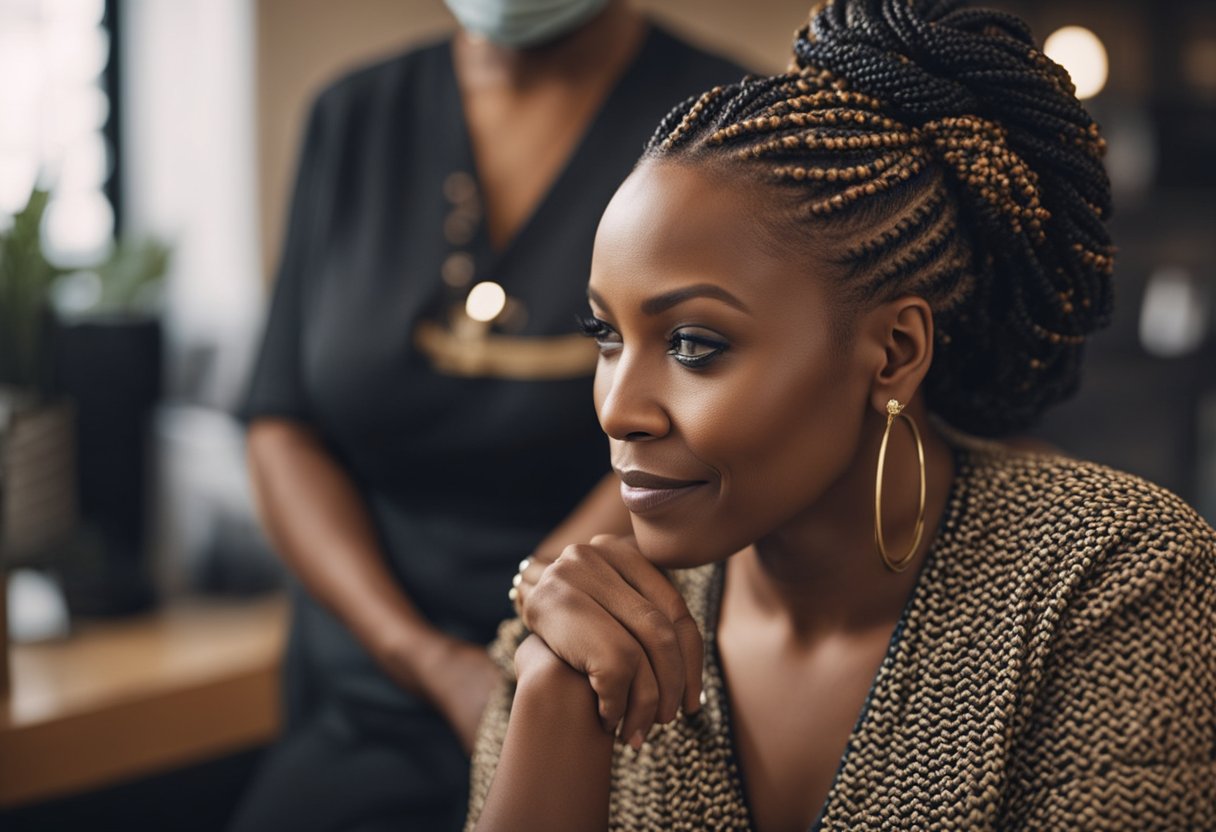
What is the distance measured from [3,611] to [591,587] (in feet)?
3.54

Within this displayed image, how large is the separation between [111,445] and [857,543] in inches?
58.8

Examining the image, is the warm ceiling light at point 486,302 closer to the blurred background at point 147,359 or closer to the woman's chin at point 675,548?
the woman's chin at point 675,548

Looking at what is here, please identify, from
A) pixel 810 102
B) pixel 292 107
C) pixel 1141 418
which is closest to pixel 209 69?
pixel 292 107

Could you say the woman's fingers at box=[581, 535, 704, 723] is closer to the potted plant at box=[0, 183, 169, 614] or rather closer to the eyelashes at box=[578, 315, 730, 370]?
the eyelashes at box=[578, 315, 730, 370]

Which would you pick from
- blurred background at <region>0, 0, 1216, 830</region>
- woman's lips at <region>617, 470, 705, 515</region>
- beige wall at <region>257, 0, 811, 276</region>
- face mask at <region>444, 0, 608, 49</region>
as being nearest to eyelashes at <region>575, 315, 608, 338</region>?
woman's lips at <region>617, 470, 705, 515</region>

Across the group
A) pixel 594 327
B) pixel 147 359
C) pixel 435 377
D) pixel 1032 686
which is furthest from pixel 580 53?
pixel 147 359

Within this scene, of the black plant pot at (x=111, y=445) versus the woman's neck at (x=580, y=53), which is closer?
the woman's neck at (x=580, y=53)

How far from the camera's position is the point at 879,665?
37.7 inches

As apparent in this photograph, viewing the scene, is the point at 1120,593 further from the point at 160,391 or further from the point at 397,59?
the point at 160,391

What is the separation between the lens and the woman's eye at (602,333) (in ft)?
2.97

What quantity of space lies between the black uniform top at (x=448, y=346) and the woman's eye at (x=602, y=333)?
0.38 m

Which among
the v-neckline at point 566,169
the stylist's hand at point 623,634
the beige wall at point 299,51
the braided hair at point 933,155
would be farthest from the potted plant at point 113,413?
the braided hair at point 933,155

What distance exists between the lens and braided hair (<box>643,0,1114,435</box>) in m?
0.86

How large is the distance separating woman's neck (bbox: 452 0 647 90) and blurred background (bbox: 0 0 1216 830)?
54 cm
